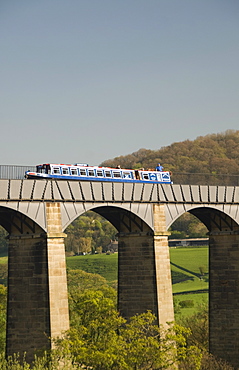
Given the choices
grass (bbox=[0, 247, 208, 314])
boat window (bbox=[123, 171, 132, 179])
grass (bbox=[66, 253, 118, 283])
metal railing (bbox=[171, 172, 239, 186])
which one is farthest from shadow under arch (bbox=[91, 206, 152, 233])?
grass (bbox=[66, 253, 118, 283])

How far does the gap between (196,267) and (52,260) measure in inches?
4604

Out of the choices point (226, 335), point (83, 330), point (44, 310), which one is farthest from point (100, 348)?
point (226, 335)

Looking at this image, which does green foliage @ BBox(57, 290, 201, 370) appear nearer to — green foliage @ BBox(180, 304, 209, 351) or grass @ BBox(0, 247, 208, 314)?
green foliage @ BBox(180, 304, 209, 351)

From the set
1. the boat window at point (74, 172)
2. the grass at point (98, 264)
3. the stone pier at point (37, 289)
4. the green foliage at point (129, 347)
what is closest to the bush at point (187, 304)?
the grass at point (98, 264)

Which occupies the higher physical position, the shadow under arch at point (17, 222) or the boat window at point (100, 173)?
the boat window at point (100, 173)

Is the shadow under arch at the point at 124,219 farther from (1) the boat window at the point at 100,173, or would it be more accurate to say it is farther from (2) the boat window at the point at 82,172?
(2) the boat window at the point at 82,172

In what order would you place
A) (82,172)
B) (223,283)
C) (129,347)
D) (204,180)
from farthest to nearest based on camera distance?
(223,283), (204,180), (82,172), (129,347)

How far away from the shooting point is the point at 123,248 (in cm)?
6303

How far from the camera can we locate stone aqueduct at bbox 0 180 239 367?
176 ft

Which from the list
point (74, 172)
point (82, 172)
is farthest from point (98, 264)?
point (74, 172)

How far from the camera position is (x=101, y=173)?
208 ft

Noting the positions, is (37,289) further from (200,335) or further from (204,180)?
(200,335)

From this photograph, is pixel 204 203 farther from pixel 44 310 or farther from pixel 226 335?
pixel 44 310

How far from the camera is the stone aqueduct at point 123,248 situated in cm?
5356
